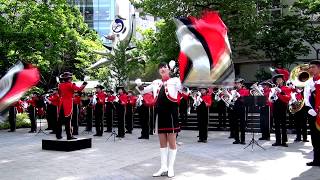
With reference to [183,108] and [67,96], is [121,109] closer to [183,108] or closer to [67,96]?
[183,108]

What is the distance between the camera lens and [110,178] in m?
8.79

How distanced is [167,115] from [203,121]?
681 centimetres

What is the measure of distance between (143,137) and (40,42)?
941 centimetres

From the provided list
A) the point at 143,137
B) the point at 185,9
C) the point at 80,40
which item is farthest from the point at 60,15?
the point at 80,40

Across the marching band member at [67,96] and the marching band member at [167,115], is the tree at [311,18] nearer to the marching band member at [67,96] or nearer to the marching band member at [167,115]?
the marching band member at [67,96]

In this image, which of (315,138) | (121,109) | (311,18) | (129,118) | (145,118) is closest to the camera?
(315,138)

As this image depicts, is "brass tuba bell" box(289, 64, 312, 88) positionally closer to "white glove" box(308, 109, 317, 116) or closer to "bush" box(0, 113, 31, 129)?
"white glove" box(308, 109, 317, 116)

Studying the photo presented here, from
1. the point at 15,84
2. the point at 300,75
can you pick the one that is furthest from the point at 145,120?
the point at 15,84

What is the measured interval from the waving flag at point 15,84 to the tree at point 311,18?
24.0 metres

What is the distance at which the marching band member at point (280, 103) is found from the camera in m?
13.2

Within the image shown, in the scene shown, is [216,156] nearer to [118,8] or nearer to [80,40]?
[118,8]

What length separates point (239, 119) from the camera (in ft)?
48.5

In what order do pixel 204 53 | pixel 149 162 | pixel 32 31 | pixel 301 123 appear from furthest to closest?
pixel 32 31 < pixel 301 123 < pixel 149 162 < pixel 204 53

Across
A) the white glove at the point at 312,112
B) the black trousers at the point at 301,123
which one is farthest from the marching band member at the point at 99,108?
the white glove at the point at 312,112
